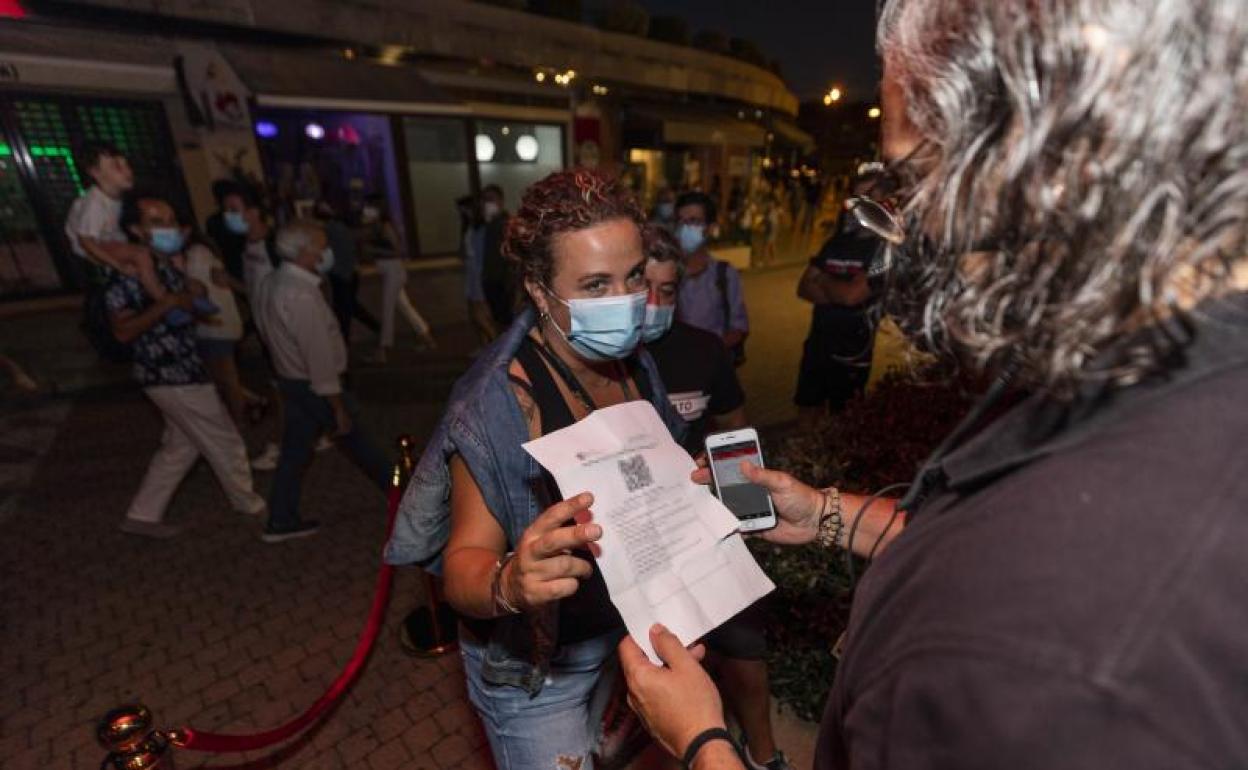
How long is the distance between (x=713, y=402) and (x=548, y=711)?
158cm

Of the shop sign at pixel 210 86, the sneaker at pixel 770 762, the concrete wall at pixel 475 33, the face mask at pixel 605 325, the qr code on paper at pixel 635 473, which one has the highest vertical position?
the concrete wall at pixel 475 33

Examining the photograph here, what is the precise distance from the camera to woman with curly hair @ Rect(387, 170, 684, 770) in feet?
5.68

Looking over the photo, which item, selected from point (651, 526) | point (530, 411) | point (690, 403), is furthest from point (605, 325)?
point (690, 403)

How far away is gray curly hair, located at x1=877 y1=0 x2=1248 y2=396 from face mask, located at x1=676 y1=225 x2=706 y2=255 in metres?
4.37

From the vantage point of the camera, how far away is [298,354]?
401 cm

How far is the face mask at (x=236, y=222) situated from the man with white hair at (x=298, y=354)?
282 cm

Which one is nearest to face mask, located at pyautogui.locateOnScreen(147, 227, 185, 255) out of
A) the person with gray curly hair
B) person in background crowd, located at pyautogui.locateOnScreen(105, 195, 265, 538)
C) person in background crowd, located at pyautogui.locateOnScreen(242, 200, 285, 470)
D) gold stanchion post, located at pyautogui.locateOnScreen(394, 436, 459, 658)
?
person in background crowd, located at pyautogui.locateOnScreen(105, 195, 265, 538)

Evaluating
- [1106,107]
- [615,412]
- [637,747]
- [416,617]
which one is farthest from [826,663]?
[1106,107]

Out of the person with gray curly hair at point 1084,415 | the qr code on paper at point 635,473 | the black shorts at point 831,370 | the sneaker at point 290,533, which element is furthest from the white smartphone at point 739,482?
the sneaker at point 290,533

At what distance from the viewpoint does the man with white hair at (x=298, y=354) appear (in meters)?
3.95

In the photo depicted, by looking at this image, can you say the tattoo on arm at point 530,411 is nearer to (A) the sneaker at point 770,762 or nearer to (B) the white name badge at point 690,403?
(B) the white name badge at point 690,403

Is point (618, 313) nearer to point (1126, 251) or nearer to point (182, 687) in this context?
point (1126, 251)

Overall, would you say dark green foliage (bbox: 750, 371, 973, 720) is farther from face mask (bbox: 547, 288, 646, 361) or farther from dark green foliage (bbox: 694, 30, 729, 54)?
dark green foliage (bbox: 694, 30, 729, 54)

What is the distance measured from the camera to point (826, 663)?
109 inches
